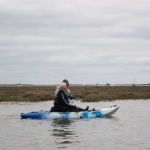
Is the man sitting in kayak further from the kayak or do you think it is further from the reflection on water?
the reflection on water

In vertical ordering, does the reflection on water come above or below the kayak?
below

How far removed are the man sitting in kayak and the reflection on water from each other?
4.42ft

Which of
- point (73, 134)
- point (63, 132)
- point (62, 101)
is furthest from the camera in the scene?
point (62, 101)

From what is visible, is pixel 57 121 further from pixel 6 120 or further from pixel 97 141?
pixel 97 141

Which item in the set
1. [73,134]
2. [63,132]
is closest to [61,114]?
[63,132]

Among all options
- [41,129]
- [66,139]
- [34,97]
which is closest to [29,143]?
[66,139]

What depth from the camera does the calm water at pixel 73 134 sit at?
16.3 m

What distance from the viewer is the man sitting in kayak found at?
89.6 feet

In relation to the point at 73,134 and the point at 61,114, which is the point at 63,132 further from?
the point at 61,114

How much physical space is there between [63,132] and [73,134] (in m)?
0.93

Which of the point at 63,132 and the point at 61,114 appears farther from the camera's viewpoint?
the point at 61,114

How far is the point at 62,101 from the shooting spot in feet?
89.9

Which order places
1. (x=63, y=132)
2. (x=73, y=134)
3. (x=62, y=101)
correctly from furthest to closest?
1. (x=62, y=101)
2. (x=63, y=132)
3. (x=73, y=134)

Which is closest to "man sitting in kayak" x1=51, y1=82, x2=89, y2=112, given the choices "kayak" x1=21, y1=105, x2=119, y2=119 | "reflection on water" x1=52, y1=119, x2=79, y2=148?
"kayak" x1=21, y1=105, x2=119, y2=119
